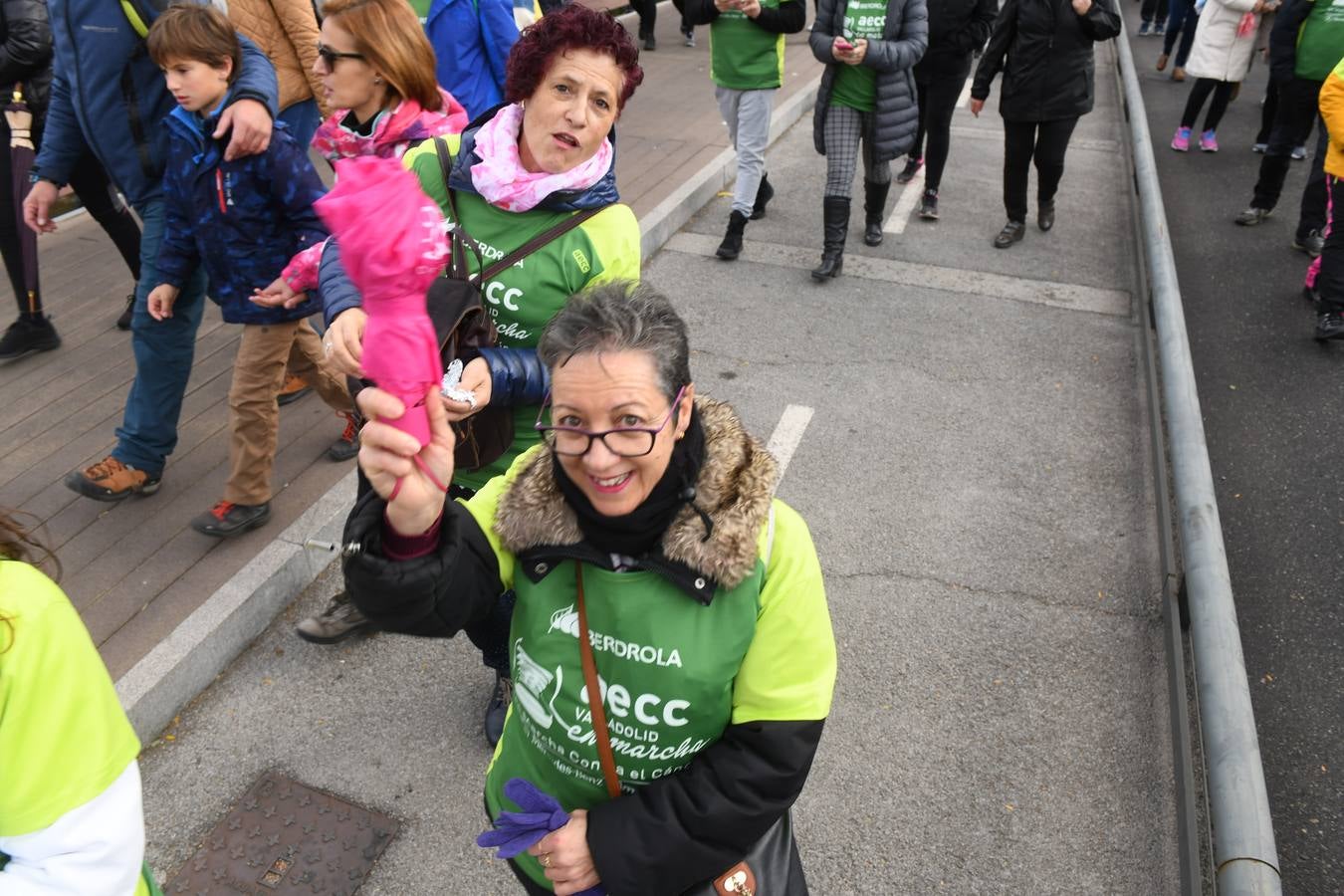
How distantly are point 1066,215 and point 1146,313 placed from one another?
2.05 meters

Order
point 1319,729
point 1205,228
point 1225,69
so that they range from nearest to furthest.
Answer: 1. point 1319,729
2. point 1205,228
3. point 1225,69

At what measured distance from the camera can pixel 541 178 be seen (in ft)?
8.24

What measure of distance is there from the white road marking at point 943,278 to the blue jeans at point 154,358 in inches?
152

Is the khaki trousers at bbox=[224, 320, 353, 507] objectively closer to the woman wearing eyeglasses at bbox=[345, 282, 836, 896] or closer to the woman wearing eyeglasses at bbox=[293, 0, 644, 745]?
the woman wearing eyeglasses at bbox=[293, 0, 644, 745]

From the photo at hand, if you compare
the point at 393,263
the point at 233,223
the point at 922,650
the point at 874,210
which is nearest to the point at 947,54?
the point at 874,210

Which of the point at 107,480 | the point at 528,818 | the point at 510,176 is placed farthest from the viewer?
the point at 107,480

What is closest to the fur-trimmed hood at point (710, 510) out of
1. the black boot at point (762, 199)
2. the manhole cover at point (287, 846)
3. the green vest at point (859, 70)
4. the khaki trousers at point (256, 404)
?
the manhole cover at point (287, 846)

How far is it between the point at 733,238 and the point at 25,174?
13.8 ft

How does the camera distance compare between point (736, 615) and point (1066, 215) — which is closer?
point (736, 615)

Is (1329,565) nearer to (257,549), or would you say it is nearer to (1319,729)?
(1319,729)

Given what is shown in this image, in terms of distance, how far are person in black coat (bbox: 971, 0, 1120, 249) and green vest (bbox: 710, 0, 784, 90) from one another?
1.61 metres

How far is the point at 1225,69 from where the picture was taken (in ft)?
28.1

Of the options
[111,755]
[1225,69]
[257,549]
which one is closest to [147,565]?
[257,549]

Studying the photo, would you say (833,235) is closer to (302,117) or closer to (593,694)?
(302,117)
